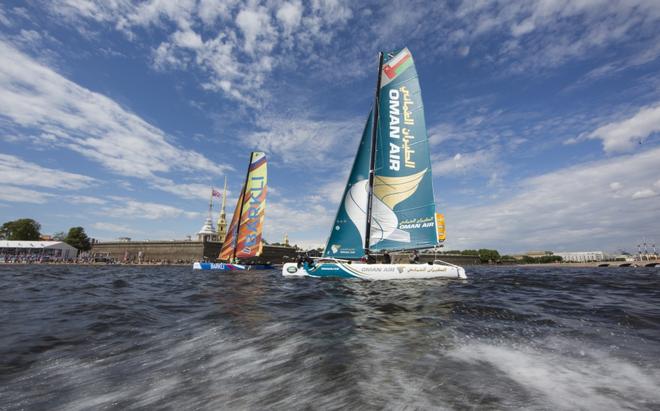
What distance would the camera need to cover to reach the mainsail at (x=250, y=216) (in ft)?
124

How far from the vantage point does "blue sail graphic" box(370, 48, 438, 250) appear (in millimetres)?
18109

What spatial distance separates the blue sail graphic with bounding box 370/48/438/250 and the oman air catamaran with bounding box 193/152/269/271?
2258 cm

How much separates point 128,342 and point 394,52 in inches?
836

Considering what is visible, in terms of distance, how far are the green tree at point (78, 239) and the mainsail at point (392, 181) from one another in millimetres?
106267

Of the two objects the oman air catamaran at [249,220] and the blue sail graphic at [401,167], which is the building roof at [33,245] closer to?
the oman air catamaran at [249,220]

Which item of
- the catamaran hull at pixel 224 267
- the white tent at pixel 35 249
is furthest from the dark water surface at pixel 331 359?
the white tent at pixel 35 249

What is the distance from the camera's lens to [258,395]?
3.05 metres

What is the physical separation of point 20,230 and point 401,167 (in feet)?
382

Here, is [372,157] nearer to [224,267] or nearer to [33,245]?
[224,267]

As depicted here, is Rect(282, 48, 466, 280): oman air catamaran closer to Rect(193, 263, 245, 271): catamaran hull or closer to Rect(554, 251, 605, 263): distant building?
Rect(193, 263, 245, 271): catamaran hull

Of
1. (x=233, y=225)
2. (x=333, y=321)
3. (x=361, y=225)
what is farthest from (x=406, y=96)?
(x=233, y=225)

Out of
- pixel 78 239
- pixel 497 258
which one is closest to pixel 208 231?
pixel 78 239

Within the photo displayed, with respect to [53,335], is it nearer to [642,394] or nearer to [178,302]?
[178,302]

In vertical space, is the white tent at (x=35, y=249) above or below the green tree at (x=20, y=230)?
below
